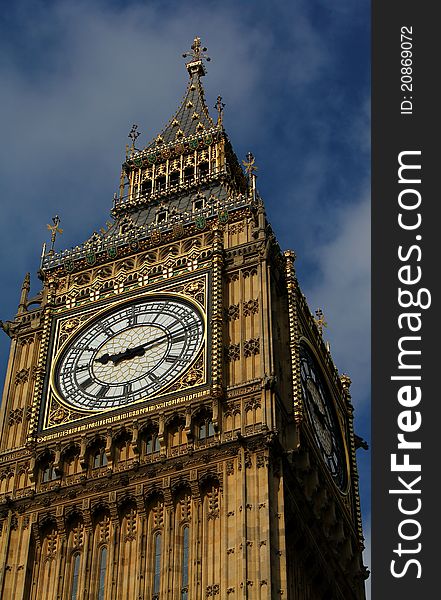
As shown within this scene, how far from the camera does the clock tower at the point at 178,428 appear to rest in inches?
1444

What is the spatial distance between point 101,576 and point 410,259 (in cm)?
1434

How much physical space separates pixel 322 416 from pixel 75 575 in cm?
1010

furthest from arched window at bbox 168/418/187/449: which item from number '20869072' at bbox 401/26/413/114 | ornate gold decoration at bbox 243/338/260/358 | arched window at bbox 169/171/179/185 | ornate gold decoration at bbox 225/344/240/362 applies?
arched window at bbox 169/171/179/185

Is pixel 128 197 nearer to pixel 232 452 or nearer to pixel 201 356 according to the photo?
pixel 201 356

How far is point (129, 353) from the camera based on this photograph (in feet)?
138

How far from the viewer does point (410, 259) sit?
2756 centimetres

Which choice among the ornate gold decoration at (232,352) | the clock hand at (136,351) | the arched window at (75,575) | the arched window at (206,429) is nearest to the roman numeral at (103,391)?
the clock hand at (136,351)

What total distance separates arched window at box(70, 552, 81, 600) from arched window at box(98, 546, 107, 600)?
65 centimetres

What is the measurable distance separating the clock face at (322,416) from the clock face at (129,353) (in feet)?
12.7

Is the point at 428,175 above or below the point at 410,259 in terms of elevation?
above

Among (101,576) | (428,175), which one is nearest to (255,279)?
(101,576)

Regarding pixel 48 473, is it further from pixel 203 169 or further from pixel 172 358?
pixel 203 169

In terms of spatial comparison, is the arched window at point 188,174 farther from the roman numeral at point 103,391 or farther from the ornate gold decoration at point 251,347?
the roman numeral at point 103,391

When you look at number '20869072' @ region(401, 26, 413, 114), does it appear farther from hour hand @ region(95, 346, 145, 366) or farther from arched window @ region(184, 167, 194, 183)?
arched window @ region(184, 167, 194, 183)
